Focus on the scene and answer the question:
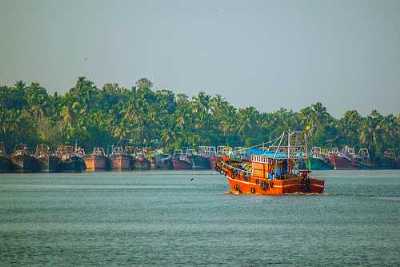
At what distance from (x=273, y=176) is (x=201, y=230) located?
47990 mm

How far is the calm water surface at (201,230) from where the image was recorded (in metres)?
92.6

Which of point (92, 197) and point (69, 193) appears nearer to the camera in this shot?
point (92, 197)

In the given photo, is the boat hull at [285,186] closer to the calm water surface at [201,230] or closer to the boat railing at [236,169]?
the calm water surface at [201,230]

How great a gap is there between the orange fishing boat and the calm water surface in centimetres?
203

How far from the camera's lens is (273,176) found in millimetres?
161125

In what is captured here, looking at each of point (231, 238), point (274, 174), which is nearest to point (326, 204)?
point (274, 174)

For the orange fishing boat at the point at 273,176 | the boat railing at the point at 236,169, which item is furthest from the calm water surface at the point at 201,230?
the boat railing at the point at 236,169

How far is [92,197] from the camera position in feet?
576

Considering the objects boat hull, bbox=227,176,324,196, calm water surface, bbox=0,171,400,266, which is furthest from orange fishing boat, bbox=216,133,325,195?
calm water surface, bbox=0,171,400,266

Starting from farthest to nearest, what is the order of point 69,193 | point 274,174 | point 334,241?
point 69,193, point 274,174, point 334,241

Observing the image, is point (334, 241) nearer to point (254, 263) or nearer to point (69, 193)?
point (254, 263)

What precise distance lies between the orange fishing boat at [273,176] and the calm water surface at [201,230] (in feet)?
6.67

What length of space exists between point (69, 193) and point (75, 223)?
65.9 meters

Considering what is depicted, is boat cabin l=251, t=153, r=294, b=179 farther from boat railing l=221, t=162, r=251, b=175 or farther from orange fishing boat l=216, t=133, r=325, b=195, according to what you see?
boat railing l=221, t=162, r=251, b=175
